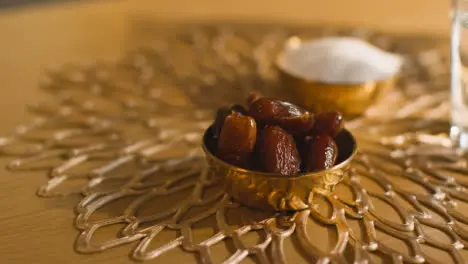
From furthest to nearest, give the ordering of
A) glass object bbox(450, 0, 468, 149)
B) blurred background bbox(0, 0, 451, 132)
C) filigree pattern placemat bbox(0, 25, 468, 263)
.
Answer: blurred background bbox(0, 0, 451, 132) → glass object bbox(450, 0, 468, 149) → filigree pattern placemat bbox(0, 25, 468, 263)

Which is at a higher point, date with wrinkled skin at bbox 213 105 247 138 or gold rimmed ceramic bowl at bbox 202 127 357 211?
date with wrinkled skin at bbox 213 105 247 138

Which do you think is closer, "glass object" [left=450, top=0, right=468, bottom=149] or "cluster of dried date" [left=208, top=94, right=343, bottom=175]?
"cluster of dried date" [left=208, top=94, right=343, bottom=175]

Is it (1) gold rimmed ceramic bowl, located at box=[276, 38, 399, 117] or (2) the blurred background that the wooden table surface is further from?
(1) gold rimmed ceramic bowl, located at box=[276, 38, 399, 117]

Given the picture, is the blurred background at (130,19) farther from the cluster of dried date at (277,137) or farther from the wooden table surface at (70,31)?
the cluster of dried date at (277,137)

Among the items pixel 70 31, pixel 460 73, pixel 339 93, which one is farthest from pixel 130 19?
pixel 460 73

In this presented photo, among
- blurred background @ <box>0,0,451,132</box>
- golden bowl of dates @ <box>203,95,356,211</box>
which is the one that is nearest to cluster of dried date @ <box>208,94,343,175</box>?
golden bowl of dates @ <box>203,95,356,211</box>

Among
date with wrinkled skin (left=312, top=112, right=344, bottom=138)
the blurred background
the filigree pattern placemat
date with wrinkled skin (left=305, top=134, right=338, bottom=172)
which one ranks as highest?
the blurred background

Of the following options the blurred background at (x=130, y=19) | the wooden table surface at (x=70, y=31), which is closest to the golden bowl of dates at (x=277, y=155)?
the wooden table surface at (x=70, y=31)


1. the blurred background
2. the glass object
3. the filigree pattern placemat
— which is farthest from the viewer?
the blurred background

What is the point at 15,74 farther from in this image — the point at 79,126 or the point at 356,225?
the point at 356,225

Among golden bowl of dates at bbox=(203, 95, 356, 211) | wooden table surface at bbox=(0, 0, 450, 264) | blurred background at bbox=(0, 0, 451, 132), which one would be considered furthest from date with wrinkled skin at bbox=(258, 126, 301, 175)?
blurred background at bbox=(0, 0, 451, 132)
